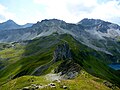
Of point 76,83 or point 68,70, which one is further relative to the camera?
point 68,70

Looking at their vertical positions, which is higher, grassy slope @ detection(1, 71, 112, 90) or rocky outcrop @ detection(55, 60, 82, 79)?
rocky outcrop @ detection(55, 60, 82, 79)

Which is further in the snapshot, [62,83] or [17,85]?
[17,85]

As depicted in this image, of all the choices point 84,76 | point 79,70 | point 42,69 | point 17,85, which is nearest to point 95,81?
point 84,76

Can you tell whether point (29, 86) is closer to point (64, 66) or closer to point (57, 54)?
point (64, 66)

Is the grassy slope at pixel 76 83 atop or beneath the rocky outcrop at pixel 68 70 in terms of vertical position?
beneath

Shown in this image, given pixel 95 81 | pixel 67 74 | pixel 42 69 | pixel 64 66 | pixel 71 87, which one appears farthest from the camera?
pixel 42 69

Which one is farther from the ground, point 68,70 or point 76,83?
point 68,70

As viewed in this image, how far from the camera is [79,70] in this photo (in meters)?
141

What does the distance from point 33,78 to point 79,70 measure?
984 inches

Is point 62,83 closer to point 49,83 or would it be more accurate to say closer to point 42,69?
point 49,83

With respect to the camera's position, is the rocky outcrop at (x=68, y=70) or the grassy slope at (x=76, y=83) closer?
the grassy slope at (x=76, y=83)

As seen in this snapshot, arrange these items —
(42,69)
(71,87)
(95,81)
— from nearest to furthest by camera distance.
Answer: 1. (71,87)
2. (95,81)
3. (42,69)

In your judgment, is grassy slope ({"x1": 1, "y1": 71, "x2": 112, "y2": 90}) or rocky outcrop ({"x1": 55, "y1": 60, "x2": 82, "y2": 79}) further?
rocky outcrop ({"x1": 55, "y1": 60, "x2": 82, "y2": 79})

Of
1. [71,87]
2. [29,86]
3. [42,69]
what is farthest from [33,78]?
[42,69]
